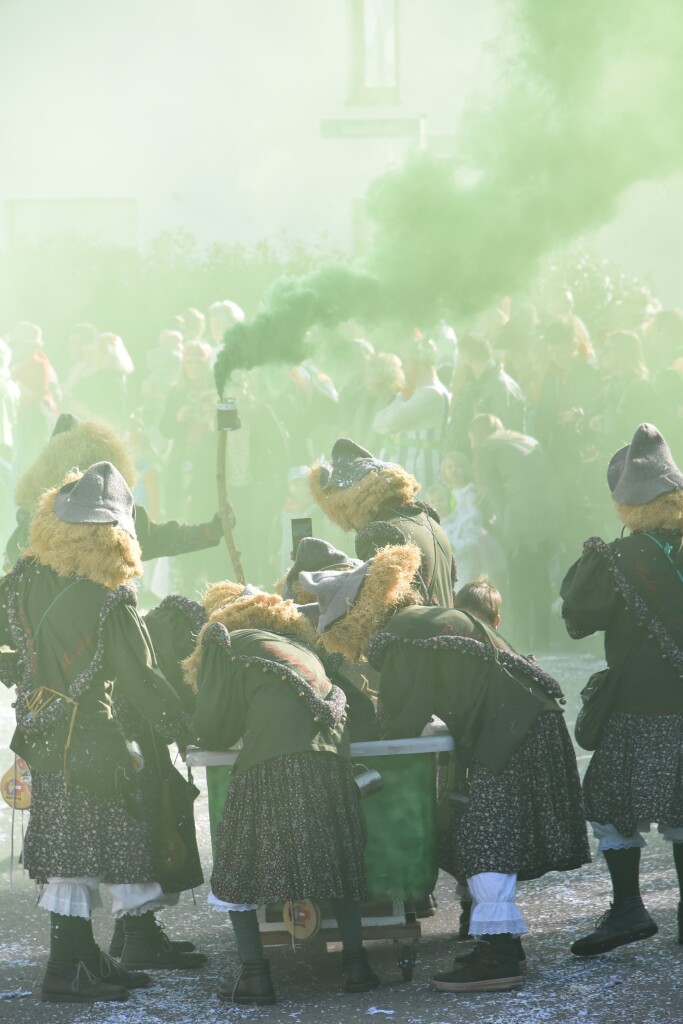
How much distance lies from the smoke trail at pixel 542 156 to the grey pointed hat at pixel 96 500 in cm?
343

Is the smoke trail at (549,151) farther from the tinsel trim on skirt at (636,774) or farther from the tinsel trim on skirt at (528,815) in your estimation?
the tinsel trim on skirt at (528,815)

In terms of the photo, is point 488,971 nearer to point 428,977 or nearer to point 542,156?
point 428,977

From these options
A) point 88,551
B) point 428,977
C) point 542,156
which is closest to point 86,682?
point 88,551

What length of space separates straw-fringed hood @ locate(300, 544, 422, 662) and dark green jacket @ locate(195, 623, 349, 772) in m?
0.12

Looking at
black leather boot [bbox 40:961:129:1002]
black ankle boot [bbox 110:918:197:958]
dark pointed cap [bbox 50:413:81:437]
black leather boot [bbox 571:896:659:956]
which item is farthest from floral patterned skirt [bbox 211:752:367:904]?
dark pointed cap [bbox 50:413:81:437]

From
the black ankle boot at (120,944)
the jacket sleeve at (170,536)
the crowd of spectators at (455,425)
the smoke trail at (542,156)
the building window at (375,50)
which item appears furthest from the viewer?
the building window at (375,50)

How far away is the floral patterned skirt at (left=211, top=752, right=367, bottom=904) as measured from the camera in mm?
4391

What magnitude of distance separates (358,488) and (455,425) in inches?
211

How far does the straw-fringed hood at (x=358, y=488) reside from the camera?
566 cm

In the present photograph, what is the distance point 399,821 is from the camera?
4.68 m

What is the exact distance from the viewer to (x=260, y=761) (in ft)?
14.6

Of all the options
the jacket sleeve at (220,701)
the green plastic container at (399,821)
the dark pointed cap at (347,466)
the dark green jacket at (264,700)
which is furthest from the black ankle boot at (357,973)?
the dark pointed cap at (347,466)

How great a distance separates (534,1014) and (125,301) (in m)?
17.5

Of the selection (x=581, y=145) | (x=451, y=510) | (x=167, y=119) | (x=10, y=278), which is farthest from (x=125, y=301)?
(x=581, y=145)
